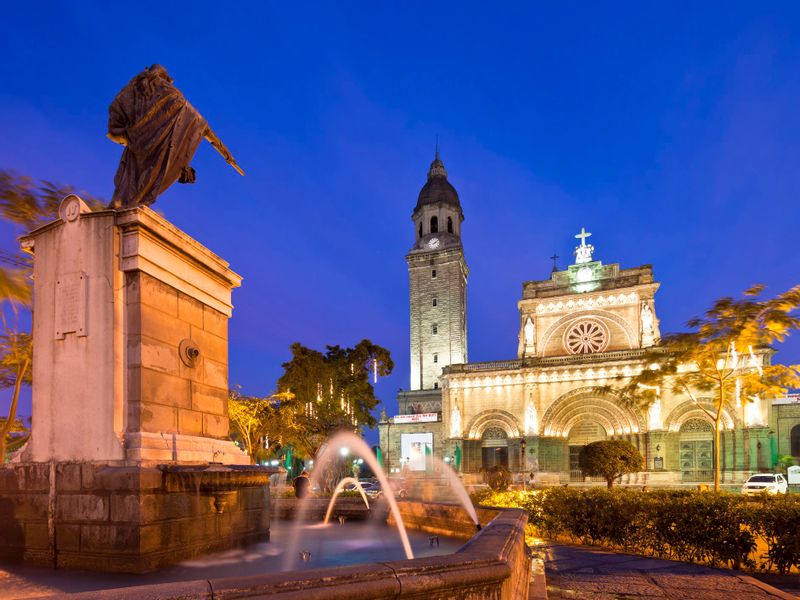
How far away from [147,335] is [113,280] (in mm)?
639

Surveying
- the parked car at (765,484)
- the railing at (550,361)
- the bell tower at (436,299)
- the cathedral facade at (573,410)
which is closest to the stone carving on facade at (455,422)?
the cathedral facade at (573,410)

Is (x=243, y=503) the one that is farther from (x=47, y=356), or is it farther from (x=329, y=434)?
(x=329, y=434)

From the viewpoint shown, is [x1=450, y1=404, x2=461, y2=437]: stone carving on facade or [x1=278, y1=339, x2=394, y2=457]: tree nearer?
[x1=278, y1=339, x2=394, y2=457]: tree

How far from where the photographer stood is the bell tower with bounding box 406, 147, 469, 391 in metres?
60.0

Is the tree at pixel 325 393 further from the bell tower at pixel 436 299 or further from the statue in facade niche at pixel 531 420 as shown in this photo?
the bell tower at pixel 436 299

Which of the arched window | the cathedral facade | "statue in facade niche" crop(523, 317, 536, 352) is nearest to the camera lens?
the arched window

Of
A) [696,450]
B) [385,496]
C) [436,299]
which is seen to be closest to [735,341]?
[385,496]

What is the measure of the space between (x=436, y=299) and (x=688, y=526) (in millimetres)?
52862

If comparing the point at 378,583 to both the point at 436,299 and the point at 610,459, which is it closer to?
the point at 610,459

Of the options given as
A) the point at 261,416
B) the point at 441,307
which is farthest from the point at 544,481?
the point at 261,416

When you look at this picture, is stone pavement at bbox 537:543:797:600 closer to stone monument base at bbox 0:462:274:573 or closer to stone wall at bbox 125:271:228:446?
stone monument base at bbox 0:462:274:573

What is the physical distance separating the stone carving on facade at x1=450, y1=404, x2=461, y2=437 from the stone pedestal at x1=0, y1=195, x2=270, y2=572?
44.3 m

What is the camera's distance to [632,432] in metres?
44.5

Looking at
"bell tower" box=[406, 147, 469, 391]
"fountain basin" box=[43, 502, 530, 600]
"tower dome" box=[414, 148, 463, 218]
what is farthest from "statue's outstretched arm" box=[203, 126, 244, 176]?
"tower dome" box=[414, 148, 463, 218]
